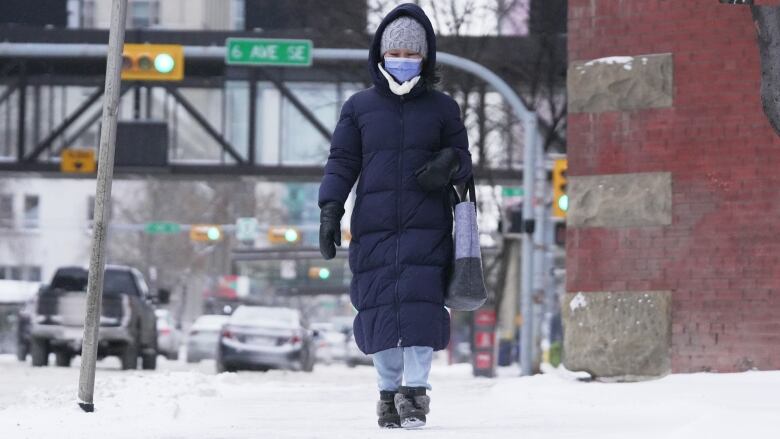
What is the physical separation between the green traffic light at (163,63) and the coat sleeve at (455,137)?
13.9m

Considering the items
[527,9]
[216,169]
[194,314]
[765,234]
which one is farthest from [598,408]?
[194,314]

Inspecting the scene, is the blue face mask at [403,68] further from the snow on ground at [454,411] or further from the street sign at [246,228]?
the street sign at [246,228]

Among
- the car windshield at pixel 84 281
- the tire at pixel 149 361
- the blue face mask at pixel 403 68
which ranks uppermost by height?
the blue face mask at pixel 403 68

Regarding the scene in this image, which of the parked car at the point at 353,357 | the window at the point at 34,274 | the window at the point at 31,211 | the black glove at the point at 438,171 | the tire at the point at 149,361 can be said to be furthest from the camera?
the window at the point at 31,211

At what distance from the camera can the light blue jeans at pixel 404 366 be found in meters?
8.87

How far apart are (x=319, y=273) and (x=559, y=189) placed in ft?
168

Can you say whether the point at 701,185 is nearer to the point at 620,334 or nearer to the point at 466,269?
the point at 620,334

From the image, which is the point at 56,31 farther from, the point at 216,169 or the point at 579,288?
the point at 579,288

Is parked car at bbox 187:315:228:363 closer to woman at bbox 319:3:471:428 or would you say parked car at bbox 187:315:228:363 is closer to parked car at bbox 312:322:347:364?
parked car at bbox 312:322:347:364

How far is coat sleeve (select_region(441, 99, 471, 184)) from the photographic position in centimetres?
895

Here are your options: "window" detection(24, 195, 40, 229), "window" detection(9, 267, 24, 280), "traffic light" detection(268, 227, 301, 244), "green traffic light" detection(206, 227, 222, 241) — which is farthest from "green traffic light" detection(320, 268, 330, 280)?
"window" detection(24, 195, 40, 229)

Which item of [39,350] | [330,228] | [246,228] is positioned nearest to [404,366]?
[330,228]

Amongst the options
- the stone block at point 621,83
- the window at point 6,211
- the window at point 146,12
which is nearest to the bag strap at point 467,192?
the stone block at point 621,83

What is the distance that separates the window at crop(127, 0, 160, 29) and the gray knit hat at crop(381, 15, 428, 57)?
57.1 meters
